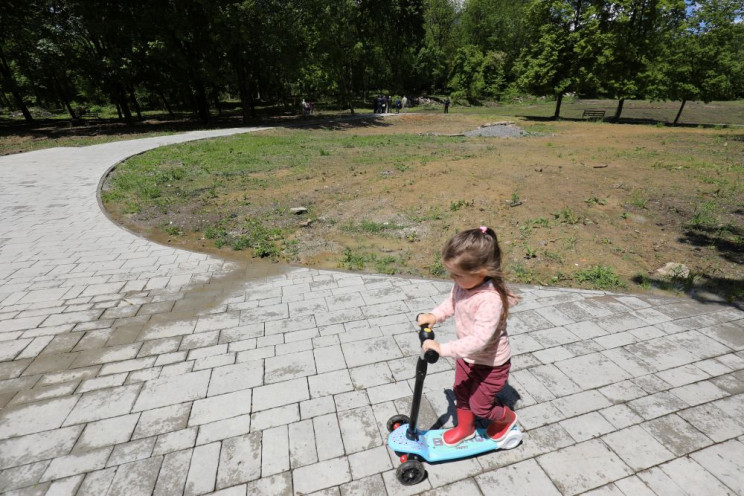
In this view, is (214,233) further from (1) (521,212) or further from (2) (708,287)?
(2) (708,287)

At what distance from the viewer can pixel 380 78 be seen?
165 ft

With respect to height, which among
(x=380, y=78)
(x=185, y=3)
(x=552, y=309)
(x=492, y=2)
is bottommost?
(x=552, y=309)

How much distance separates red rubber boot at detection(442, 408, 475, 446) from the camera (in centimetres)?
269

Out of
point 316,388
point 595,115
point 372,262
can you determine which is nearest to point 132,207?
point 372,262

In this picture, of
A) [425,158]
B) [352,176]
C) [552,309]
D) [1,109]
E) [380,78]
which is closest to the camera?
[552,309]

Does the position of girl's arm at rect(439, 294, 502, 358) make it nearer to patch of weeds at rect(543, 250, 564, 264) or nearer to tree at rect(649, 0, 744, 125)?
patch of weeds at rect(543, 250, 564, 264)

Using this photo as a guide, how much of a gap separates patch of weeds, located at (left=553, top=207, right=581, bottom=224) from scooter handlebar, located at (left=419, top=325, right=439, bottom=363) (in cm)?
650

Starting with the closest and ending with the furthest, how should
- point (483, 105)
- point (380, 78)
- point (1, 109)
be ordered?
point (1, 109)
point (483, 105)
point (380, 78)

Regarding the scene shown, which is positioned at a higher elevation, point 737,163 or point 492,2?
point 492,2

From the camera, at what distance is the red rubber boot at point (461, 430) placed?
2686 mm

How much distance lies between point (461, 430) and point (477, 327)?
1020 millimetres

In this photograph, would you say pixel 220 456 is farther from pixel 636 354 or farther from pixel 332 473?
pixel 636 354

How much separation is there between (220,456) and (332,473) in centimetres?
91

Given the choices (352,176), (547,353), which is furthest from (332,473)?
(352,176)
